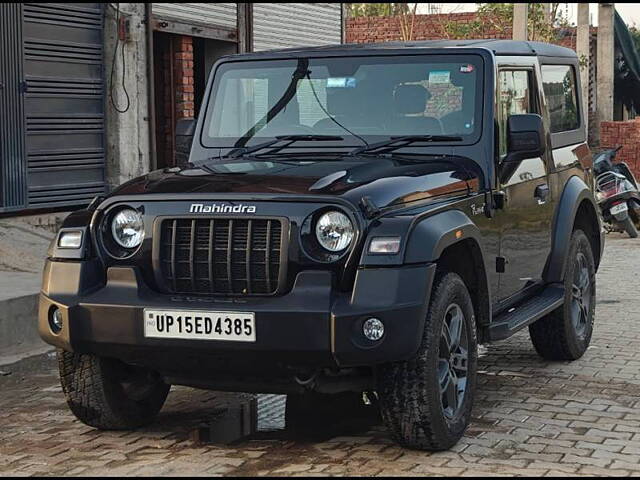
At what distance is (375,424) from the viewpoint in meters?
6.01

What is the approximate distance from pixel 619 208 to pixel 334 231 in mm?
10823

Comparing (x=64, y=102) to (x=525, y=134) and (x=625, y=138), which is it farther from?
(x=625, y=138)

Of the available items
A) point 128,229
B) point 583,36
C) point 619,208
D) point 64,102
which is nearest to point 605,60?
point 583,36

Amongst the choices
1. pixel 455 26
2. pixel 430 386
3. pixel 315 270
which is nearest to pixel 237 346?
pixel 315 270

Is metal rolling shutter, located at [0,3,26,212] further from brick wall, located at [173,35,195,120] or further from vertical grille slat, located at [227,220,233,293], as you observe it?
vertical grille slat, located at [227,220,233,293]

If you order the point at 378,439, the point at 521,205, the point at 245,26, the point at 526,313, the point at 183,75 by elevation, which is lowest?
the point at 378,439

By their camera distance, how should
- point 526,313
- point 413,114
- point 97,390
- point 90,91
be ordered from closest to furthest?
point 97,390 < point 413,114 < point 526,313 < point 90,91

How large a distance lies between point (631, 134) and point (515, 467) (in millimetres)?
18546

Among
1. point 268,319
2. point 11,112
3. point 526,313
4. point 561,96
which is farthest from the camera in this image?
point 11,112

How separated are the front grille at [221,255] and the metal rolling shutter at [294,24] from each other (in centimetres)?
1164

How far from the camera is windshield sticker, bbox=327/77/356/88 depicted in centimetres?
655

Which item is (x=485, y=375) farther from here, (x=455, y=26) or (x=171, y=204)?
(x=455, y=26)

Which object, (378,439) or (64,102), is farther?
(64,102)

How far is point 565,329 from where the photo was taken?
7445 millimetres
